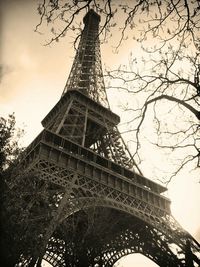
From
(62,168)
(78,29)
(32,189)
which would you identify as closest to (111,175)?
(62,168)

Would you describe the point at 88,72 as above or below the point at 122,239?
above

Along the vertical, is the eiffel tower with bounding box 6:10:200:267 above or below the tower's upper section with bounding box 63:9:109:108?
below

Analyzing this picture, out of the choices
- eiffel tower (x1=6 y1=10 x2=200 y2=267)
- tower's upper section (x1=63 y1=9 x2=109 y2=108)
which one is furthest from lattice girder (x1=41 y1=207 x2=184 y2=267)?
tower's upper section (x1=63 y1=9 x2=109 y2=108)

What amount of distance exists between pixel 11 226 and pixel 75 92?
819 inches

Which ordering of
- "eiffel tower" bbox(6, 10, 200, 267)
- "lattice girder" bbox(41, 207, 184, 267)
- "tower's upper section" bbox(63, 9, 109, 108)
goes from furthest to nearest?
"tower's upper section" bbox(63, 9, 109, 108) → "lattice girder" bbox(41, 207, 184, 267) → "eiffel tower" bbox(6, 10, 200, 267)

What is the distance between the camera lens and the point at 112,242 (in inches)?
1007

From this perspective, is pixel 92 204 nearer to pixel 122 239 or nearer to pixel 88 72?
pixel 122 239

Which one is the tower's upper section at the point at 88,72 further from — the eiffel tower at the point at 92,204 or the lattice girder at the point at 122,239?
the lattice girder at the point at 122,239

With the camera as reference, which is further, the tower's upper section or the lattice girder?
the tower's upper section

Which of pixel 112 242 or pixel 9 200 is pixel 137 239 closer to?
pixel 112 242

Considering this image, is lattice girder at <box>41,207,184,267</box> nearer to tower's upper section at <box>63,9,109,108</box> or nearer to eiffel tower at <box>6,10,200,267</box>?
eiffel tower at <box>6,10,200,267</box>

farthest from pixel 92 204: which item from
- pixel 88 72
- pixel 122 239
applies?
pixel 88 72

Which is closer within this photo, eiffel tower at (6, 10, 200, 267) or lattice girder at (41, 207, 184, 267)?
eiffel tower at (6, 10, 200, 267)

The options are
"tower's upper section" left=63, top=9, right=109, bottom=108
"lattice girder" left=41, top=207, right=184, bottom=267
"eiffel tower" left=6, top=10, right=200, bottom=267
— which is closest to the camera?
"eiffel tower" left=6, top=10, right=200, bottom=267
